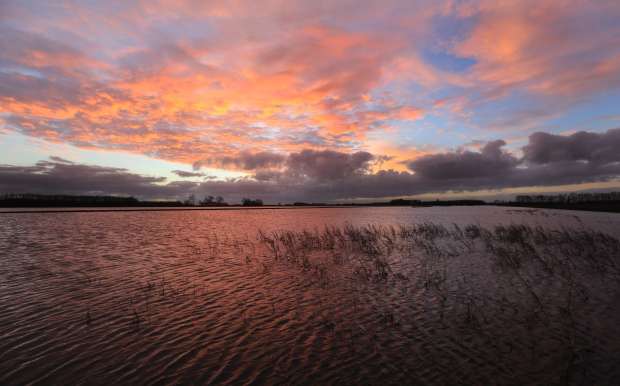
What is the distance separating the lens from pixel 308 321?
10625 mm

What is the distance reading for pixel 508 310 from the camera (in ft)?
37.9

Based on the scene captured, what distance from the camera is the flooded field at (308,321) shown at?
7330 mm

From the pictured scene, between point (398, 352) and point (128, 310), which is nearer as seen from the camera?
point (398, 352)

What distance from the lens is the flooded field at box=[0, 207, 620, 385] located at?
24.1 ft

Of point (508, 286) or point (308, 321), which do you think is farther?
point (508, 286)

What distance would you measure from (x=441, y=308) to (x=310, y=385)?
7.11 meters

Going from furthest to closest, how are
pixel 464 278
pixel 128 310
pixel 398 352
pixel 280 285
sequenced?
pixel 464 278
pixel 280 285
pixel 128 310
pixel 398 352

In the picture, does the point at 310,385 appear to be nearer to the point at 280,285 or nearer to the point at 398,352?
the point at 398,352

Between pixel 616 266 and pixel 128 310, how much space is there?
2703 centimetres

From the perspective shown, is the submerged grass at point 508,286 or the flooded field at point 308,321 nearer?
the flooded field at point 308,321

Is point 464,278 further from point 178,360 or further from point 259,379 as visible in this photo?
point 178,360

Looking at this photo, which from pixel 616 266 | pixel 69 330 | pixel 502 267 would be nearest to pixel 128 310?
pixel 69 330

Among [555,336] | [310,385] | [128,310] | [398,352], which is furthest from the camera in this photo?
[128,310]

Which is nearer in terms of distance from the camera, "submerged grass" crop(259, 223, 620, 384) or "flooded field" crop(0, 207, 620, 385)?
"flooded field" crop(0, 207, 620, 385)
